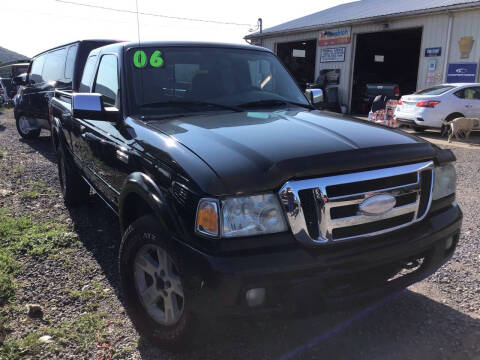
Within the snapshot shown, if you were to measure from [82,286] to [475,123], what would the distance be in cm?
1164

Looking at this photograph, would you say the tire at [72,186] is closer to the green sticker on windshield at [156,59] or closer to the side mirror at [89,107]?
the side mirror at [89,107]

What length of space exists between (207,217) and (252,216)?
21 centimetres

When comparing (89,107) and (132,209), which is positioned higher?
(89,107)

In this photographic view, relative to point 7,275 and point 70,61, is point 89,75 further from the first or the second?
point 70,61

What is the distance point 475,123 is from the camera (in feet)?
37.9

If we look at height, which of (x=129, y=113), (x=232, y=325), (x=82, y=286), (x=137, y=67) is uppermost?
(x=137, y=67)

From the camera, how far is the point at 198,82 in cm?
325

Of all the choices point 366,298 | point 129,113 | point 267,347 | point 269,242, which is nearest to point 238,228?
point 269,242

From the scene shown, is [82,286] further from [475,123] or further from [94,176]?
[475,123]

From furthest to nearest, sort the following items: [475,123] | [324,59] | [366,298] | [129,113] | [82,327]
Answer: [324,59]
[475,123]
[129,113]
[82,327]
[366,298]

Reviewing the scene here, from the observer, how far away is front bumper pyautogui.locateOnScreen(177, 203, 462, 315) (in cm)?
183

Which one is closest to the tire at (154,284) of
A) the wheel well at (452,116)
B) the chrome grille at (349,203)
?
the chrome grille at (349,203)

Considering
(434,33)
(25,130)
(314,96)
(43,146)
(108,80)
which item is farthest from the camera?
(434,33)

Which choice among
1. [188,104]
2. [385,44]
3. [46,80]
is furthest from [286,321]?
[385,44]
